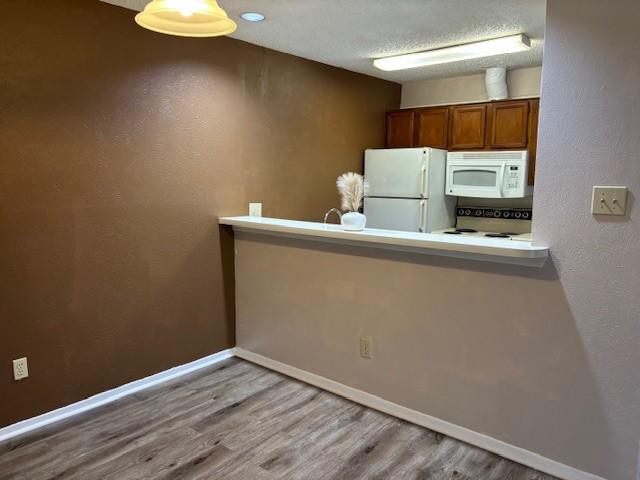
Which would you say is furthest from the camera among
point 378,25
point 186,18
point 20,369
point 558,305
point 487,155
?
point 487,155

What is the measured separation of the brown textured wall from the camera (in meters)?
2.45

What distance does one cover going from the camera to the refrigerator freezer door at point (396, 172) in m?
4.28

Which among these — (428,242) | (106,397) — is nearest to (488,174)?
(428,242)

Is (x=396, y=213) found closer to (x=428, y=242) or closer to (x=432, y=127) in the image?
(x=432, y=127)

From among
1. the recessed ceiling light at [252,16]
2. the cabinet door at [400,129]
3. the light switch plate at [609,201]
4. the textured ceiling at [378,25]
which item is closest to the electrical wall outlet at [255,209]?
the textured ceiling at [378,25]

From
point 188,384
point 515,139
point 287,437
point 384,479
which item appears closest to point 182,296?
point 188,384

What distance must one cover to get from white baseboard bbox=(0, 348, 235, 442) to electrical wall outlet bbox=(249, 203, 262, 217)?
3.34 feet

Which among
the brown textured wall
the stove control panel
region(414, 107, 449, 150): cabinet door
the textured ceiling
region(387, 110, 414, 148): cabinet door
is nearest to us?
the brown textured wall

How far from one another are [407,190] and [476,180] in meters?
0.60

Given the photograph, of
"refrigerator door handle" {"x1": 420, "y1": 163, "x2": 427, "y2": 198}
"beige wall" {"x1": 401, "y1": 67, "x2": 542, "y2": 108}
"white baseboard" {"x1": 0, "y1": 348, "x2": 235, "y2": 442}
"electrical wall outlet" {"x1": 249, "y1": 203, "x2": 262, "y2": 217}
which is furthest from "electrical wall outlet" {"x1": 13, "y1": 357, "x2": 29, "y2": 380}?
"beige wall" {"x1": 401, "y1": 67, "x2": 542, "y2": 108}

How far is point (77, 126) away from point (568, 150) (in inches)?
96.1

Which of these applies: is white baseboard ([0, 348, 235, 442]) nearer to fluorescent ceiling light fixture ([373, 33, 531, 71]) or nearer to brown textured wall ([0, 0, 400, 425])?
brown textured wall ([0, 0, 400, 425])

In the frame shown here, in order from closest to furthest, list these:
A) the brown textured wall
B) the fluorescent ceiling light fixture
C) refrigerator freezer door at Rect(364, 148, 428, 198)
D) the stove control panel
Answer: the brown textured wall < the fluorescent ceiling light fixture < refrigerator freezer door at Rect(364, 148, 428, 198) < the stove control panel

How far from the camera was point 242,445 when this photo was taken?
7.99 ft
